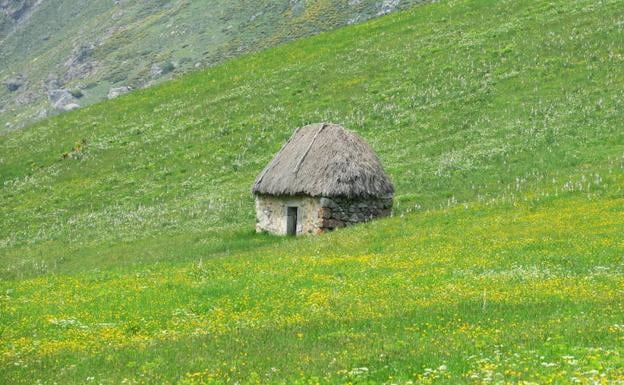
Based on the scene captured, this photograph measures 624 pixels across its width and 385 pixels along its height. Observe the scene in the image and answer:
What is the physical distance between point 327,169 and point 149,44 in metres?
137

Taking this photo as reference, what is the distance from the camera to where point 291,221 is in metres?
32.6

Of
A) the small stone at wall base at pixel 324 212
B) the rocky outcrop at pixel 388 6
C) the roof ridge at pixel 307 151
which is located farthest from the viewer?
the rocky outcrop at pixel 388 6

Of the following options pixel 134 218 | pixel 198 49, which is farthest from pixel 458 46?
pixel 198 49

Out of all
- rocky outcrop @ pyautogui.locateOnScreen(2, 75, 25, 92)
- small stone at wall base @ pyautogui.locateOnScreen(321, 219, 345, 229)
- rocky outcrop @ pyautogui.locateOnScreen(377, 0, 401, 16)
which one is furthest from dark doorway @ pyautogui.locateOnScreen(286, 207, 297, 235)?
rocky outcrop @ pyautogui.locateOnScreen(2, 75, 25, 92)

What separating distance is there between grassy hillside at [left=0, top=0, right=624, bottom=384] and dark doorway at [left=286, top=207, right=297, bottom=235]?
1.84 meters

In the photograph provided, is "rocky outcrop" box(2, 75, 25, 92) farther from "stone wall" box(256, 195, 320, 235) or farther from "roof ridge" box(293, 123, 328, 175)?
"stone wall" box(256, 195, 320, 235)

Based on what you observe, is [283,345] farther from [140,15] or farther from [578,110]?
[140,15]

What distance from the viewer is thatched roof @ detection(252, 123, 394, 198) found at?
3103cm

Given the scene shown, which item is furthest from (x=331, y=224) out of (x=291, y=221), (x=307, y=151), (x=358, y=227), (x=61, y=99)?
(x=61, y=99)

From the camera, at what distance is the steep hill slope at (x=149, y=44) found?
5344 inches

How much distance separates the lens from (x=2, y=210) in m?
46.1

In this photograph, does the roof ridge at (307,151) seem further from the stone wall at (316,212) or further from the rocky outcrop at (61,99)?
the rocky outcrop at (61,99)

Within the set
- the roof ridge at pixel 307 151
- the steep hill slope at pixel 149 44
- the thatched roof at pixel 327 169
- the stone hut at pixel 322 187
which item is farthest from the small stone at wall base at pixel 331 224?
the steep hill slope at pixel 149 44

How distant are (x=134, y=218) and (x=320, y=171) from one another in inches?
514
